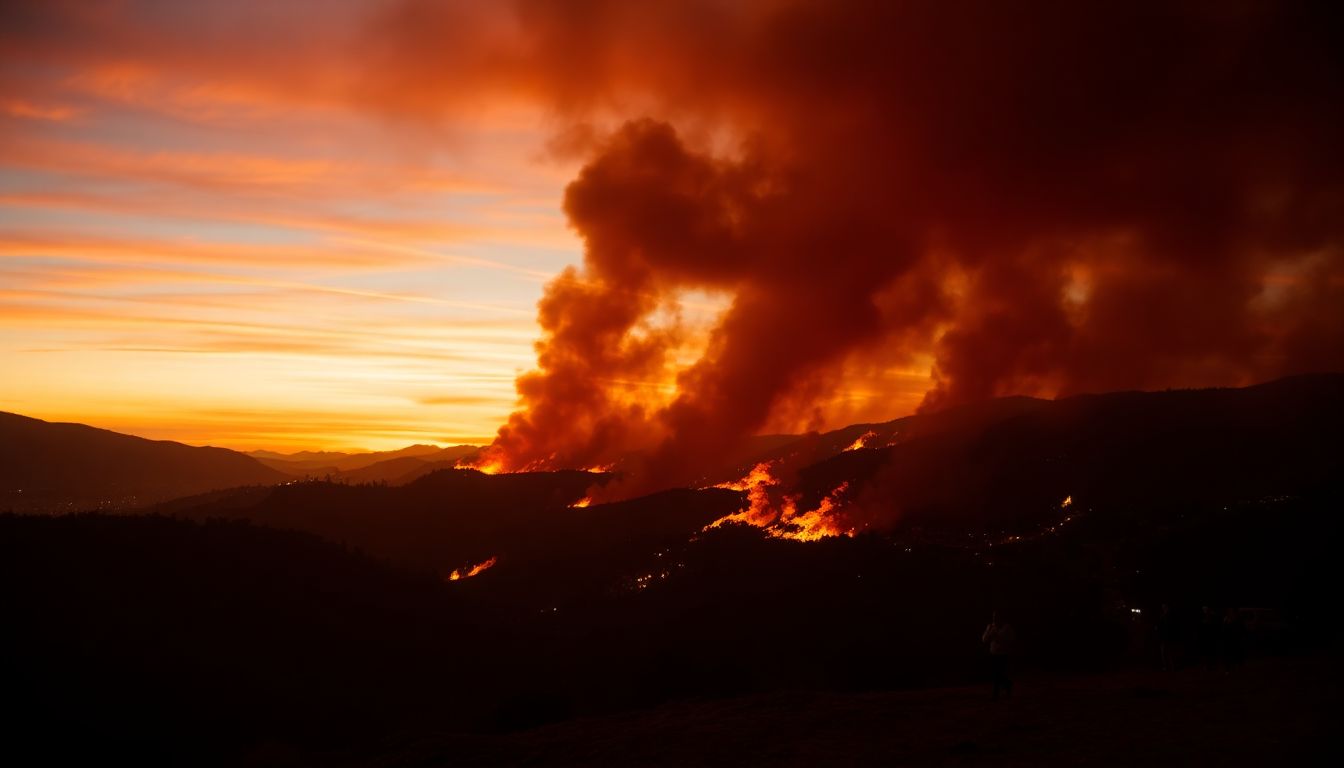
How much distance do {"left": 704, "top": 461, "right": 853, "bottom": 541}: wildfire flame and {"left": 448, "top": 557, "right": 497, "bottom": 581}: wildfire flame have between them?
2308cm

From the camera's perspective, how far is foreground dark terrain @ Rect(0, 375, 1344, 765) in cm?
2725

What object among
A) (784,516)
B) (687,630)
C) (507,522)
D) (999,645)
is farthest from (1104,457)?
(999,645)

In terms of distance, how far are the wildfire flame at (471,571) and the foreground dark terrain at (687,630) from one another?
46.8 inches

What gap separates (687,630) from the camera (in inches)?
2312

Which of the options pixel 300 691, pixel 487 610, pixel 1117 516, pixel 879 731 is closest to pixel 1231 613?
pixel 879 731

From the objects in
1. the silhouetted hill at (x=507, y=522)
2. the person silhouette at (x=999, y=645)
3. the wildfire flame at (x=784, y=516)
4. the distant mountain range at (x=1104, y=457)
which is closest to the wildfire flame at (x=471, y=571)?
the silhouetted hill at (x=507, y=522)

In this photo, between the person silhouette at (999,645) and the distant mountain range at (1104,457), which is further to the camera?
the distant mountain range at (1104,457)

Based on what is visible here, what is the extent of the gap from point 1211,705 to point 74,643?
45089 millimetres

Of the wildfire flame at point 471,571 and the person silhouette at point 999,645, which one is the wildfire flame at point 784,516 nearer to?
the wildfire flame at point 471,571

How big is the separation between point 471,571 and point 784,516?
38.5 m

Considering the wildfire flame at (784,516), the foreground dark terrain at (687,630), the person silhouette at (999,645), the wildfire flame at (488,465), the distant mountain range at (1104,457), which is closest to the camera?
the foreground dark terrain at (687,630)

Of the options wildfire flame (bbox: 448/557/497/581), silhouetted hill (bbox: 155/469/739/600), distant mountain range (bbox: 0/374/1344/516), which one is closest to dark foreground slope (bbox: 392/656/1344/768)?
silhouetted hill (bbox: 155/469/739/600)

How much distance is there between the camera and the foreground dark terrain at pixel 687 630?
27250mm

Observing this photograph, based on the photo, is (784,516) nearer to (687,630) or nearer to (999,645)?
(687,630)
